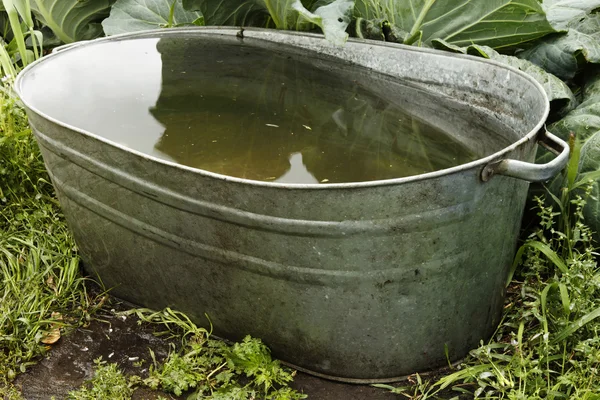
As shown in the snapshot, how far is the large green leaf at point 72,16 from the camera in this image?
11.6ft

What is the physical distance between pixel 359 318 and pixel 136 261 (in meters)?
0.80

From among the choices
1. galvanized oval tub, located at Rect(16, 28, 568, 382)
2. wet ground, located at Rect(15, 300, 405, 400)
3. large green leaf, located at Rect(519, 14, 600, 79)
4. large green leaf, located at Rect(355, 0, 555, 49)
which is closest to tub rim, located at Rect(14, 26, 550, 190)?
galvanized oval tub, located at Rect(16, 28, 568, 382)

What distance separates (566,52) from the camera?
8.51ft

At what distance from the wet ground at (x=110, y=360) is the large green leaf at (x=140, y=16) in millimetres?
1657

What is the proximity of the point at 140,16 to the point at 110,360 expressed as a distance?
197cm

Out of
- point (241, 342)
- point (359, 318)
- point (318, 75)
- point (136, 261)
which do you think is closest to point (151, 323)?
point (136, 261)

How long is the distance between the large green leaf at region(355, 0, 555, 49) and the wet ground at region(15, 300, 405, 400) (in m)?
1.44

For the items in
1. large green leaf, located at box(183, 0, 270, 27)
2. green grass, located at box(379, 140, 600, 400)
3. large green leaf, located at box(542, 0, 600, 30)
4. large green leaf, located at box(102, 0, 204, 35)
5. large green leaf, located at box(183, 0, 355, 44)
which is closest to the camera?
green grass, located at box(379, 140, 600, 400)

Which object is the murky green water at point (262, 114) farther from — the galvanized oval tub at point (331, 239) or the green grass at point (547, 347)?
the green grass at point (547, 347)

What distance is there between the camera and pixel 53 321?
7.39ft

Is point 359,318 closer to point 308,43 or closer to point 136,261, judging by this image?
point 136,261

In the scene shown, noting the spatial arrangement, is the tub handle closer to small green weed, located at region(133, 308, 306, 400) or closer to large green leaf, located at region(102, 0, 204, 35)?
small green weed, located at region(133, 308, 306, 400)

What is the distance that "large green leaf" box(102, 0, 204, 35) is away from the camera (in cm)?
336

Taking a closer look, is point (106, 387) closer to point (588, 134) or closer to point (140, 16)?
point (588, 134)
